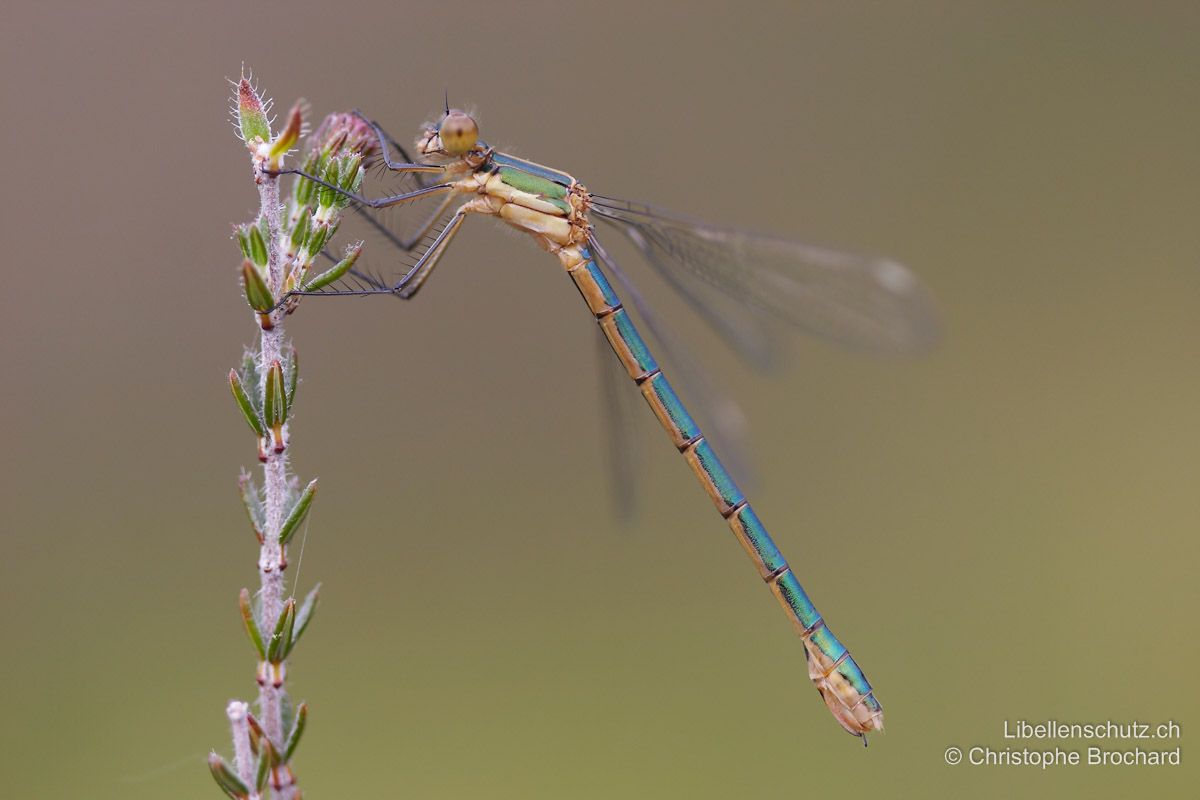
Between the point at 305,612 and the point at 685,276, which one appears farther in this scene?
the point at 685,276

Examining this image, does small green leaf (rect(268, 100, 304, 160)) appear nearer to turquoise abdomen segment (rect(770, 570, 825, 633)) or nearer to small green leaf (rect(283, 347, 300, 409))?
small green leaf (rect(283, 347, 300, 409))

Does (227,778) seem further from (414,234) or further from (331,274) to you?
Result: (414,234)

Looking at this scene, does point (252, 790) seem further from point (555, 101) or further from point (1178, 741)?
point (555, 101)

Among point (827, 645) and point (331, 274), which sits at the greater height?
point (331, 274)

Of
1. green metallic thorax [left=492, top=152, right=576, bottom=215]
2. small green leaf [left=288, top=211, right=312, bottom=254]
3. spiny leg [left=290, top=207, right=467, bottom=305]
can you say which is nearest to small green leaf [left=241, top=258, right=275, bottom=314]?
small green leaf [left=288, top=211, right=312, bottom=254]

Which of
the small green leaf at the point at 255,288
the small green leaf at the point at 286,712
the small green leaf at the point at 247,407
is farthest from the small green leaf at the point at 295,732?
the small green leaf at the point at 255,288

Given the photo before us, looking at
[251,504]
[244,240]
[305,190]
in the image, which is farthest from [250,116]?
[251,504]

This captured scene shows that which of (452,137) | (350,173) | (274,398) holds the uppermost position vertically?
(452,137)

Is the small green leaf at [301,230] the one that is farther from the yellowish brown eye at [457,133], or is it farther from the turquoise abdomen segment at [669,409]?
the turquoise abdomen segment at [669,409]
